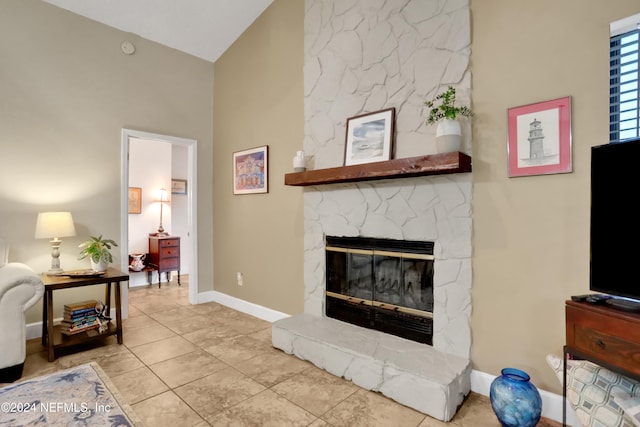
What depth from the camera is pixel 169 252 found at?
17.1ft

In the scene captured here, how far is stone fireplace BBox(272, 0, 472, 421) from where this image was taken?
2184 mm

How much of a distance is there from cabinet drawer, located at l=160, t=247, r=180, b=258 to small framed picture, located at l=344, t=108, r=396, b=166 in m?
3.72

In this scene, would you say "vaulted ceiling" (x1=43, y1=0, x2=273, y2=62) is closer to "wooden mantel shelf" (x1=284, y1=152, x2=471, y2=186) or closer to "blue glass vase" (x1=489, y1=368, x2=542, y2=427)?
"wooden mantel shelf" (x1=284, y1=152, x2=471, y2=186)

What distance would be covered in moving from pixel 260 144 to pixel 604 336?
3.32 meters

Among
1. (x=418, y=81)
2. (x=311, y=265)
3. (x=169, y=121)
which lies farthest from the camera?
(x=169, y=121)

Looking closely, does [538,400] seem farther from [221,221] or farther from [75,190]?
[75,190]

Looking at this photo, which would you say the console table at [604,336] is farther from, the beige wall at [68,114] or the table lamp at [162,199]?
the table lamp at [162,199]

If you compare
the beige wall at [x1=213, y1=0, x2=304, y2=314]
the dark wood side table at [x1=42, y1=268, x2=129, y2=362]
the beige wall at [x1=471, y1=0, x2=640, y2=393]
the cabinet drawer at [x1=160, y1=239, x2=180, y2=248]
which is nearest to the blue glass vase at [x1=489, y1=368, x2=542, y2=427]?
the beige wall at [x1=471, y1=0, x2=640, y2=393]

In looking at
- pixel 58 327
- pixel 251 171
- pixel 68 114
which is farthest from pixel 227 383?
pixel 68 114

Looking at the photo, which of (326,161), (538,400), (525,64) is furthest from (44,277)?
(525,64)

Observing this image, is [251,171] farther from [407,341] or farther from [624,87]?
[624,87]

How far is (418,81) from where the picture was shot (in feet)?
7.98

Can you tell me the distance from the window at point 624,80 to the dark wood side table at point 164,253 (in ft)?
17.6

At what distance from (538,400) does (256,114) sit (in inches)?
140
